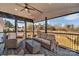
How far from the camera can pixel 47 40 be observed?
3.47m

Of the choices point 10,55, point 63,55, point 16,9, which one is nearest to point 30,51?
point 10,55

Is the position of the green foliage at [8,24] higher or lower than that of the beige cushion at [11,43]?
higher

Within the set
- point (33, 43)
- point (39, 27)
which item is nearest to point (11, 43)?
point (33, 43)

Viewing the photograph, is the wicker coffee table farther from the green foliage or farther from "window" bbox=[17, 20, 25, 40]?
the green foliage

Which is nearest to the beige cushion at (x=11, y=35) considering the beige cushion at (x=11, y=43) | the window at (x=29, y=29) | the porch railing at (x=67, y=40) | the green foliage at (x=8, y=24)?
the beige cushion at (x=11, y=43)

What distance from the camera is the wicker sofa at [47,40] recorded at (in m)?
3.47

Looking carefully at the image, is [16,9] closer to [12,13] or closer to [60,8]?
[12,13]

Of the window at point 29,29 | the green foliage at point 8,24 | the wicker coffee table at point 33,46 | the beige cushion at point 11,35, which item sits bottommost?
the wicker coffee table at point 33,46

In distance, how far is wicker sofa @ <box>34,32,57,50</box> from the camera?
11.4ft

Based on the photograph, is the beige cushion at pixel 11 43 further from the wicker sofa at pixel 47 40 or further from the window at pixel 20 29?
the wicker sofa at pixel 47 40

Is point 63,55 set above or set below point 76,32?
below

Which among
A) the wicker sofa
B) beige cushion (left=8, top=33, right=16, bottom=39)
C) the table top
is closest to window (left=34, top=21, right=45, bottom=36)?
the wicker sofa

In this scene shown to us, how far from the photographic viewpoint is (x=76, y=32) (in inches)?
133

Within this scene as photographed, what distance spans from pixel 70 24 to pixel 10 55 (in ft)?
5.06
